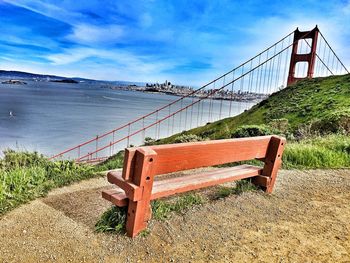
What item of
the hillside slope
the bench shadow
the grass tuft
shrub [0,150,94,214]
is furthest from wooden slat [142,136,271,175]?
the hillside slope

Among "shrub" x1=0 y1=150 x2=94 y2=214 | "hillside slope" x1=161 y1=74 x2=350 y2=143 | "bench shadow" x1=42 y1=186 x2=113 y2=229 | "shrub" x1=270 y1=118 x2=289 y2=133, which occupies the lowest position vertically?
"bench shadow" x1=42 y1=186 x2=113 y2=229

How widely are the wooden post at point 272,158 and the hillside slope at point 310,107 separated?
5.62 metres

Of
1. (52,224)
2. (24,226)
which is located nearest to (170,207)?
(52,224)

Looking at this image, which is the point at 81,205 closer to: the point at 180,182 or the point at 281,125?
the point at 180,182

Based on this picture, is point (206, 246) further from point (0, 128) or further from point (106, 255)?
point (0, 128)

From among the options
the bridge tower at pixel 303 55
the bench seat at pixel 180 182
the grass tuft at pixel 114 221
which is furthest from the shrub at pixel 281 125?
the grass tuft at pixel 114 221

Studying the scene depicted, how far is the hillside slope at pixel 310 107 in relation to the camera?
934 centimetres

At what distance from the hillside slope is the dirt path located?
5908mm

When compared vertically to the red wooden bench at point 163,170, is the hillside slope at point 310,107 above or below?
above

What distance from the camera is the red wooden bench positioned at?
2547 millimetres

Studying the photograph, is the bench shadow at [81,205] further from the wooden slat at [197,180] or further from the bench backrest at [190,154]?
the bench backrest at [190,154]

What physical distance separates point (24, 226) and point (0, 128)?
42.0m

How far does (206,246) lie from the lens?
275 cm

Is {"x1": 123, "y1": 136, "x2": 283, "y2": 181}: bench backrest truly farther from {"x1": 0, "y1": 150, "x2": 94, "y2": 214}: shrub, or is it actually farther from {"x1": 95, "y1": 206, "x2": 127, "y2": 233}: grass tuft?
{"x1": 0, "y1": 150, "x2": 94, "y2": 214}: shrub
